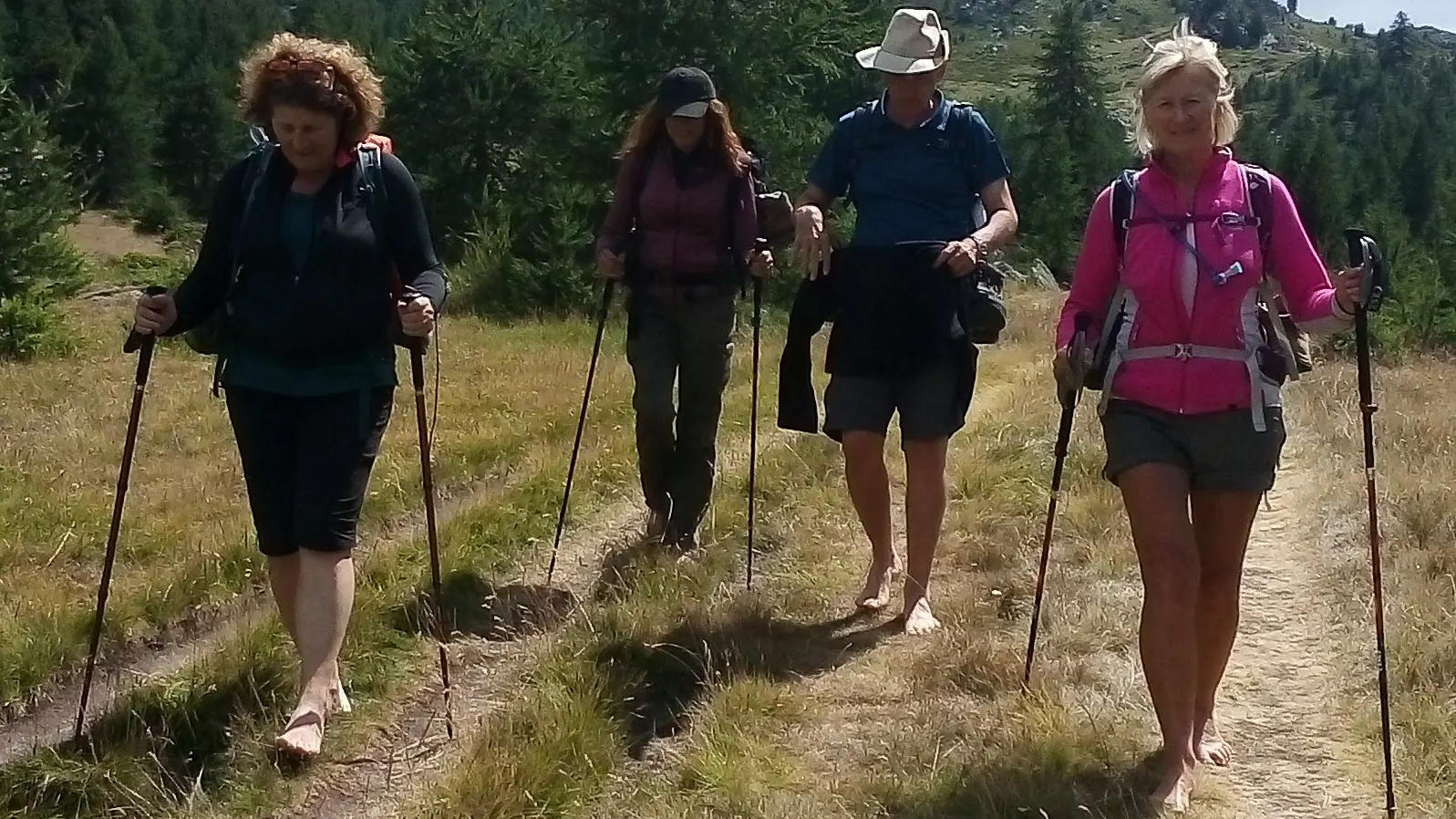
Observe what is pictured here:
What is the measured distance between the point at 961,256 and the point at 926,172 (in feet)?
1.37

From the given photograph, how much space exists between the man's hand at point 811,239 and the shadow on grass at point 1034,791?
1930 mm

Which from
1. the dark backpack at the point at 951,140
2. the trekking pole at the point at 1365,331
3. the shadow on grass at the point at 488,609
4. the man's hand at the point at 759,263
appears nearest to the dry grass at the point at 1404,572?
the trekking pole at the point at 1365,331

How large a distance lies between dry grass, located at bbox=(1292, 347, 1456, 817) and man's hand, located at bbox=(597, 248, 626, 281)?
10.9 ft

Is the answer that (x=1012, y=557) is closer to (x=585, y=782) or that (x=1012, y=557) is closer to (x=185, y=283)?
(x=585, y=782)

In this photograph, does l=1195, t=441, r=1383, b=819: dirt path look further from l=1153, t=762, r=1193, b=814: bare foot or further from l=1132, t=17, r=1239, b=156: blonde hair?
l=1132, t=17, r=1239, b=156: blonde hair

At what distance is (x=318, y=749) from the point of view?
422cm

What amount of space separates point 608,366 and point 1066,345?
948cm

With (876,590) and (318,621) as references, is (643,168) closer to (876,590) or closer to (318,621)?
(876,590)

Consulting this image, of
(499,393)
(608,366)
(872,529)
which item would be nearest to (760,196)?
(872,529)

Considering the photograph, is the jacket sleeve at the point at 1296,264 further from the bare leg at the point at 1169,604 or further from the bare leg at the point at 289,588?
the bare leg at the point at 289,588

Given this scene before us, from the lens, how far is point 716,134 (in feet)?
20.0

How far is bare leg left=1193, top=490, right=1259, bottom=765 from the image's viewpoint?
3951 millimetres

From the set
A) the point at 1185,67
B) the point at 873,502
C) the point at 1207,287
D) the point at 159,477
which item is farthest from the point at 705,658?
the point at 159,477

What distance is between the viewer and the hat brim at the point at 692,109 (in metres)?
5.90
